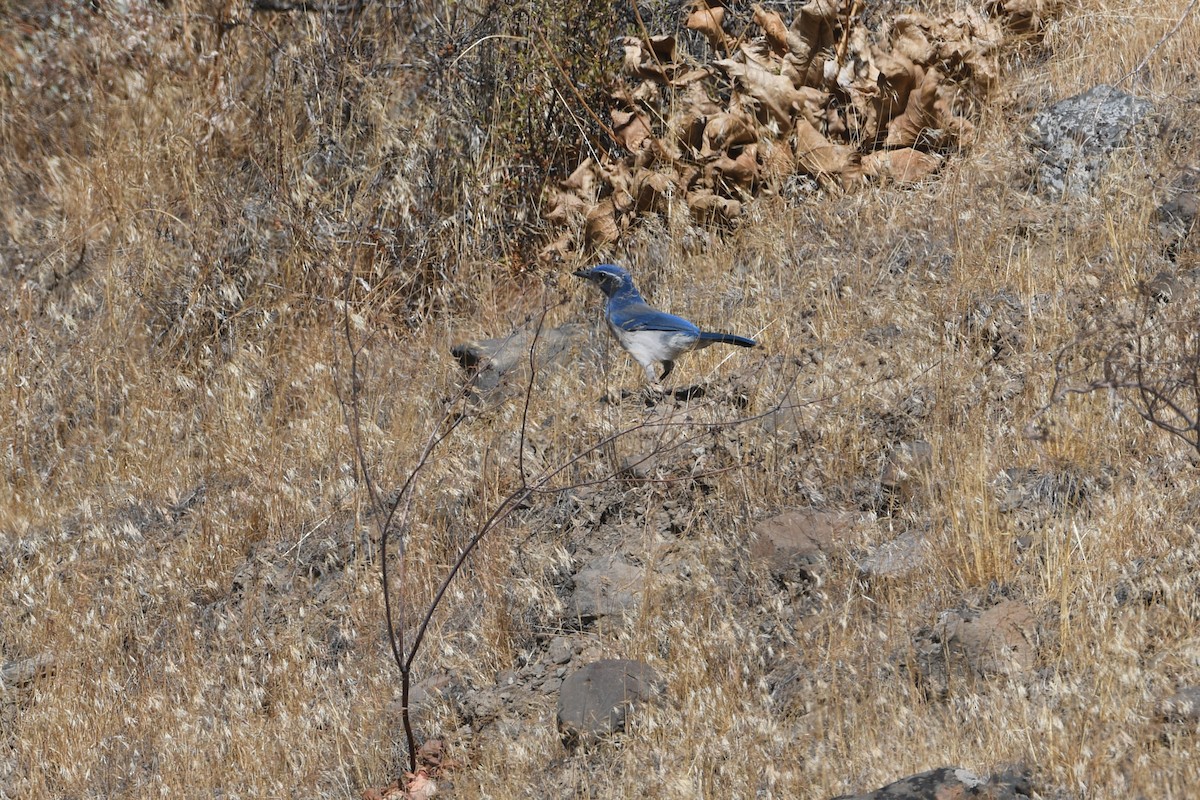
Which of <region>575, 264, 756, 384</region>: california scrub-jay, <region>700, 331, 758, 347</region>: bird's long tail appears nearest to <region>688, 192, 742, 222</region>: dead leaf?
<region>575, 264, 756, 384</region>: california scrub-jay

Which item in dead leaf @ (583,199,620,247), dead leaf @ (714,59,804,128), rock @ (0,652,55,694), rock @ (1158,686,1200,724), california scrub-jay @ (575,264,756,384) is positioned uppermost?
dead leaf @ (714,59,804,128)

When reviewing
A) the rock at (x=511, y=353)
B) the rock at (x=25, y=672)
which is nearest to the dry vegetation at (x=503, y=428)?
the rock at (x=25, y=672)

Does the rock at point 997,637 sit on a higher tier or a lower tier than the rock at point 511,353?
higher

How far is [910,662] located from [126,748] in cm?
290

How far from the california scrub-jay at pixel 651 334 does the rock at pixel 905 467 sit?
0.91 meters

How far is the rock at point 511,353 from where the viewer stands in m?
6.61

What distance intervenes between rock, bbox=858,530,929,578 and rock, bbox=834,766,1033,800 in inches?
48.6

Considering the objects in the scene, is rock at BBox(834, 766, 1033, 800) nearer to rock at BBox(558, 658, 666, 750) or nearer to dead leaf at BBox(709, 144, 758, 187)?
rock at BBox(558, 658, 666, 750)

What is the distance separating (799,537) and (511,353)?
2443mm

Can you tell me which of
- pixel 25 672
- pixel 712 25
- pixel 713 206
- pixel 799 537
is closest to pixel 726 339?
pixel 799 537

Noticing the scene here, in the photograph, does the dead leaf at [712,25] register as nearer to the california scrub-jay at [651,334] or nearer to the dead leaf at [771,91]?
the dead leaf at [771,91]

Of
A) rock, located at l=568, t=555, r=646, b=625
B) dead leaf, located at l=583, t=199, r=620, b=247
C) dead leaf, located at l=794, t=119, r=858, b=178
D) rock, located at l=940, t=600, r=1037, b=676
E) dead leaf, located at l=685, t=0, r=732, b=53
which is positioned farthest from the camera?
dead leaf, located at l=685, t=0, r=732, b=53

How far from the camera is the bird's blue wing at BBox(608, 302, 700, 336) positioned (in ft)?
19.1

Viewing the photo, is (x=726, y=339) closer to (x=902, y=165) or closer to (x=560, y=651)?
(x=560, y=651)
